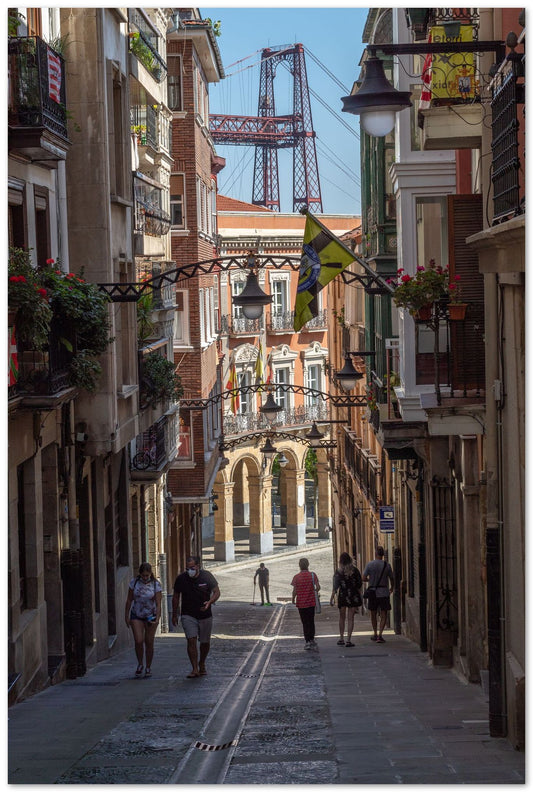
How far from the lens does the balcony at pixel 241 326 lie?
57475 millimetres

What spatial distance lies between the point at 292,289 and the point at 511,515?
5135 centimetres

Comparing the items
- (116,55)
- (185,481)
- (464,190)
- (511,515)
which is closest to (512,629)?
(511,515)

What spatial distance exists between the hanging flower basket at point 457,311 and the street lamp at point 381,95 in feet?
11.4

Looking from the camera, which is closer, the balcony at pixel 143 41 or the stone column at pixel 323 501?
the balcony at pixel 143 41

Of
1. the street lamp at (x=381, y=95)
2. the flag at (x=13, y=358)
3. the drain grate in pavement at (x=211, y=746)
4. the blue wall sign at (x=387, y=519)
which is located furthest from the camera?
the blue wall sign at (x=387, y=519)

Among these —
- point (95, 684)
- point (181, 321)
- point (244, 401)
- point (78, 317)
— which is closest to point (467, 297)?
point (78, 317)

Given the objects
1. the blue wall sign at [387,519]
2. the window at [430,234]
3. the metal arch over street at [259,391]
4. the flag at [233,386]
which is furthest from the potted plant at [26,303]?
the flag at [233,386]

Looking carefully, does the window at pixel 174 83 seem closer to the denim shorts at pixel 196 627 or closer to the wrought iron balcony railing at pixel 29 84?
the wrought iron balcony railing at pixel 29 84

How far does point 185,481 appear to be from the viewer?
34.6 meters

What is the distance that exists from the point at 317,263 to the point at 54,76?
3500 mm

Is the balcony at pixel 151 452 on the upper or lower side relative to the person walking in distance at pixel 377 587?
upper

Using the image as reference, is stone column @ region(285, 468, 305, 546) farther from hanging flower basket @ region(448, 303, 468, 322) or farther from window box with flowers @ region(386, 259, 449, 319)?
hanging flower basket @ region(448, 303, 468, 322)

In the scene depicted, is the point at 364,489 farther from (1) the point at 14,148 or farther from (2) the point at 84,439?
(1) the point at 14,148

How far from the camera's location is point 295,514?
5862 centimetres
